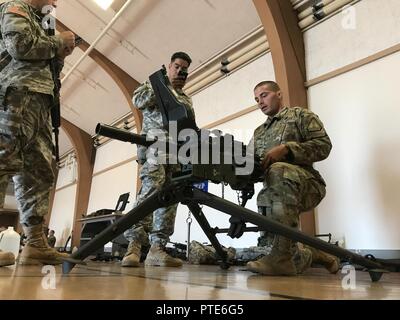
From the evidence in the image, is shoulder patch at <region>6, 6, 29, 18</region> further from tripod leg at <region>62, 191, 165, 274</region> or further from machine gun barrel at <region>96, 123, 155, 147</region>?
tripod leg at <region>62, 191, 165, 274</region>

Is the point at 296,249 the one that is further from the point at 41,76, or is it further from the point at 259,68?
the point at 259,68

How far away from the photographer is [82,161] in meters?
7.61

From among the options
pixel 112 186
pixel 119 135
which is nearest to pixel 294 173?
pixel 119 135

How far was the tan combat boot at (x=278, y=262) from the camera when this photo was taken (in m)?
1.22

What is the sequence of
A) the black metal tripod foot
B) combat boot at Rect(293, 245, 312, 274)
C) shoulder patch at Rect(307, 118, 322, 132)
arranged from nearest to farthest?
the black metal tripod foot, combat boot at Rect(293, 245, 312, 274), shoulder patch at Rect(307, 118, 322, 132)

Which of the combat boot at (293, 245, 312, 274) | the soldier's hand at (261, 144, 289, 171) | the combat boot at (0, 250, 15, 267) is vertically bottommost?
the combat boot at (0, 250, 15, 267)

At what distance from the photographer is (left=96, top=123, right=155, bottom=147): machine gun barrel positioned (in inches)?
37.9

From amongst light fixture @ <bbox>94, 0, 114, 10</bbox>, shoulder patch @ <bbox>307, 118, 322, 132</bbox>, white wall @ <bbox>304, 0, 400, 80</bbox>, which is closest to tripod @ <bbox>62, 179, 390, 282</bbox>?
shoulder patch @ <bbox>307, 118, 322, 132</bbox>

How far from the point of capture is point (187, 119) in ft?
3.44

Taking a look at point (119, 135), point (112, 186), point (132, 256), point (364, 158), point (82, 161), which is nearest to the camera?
point (119, 135)

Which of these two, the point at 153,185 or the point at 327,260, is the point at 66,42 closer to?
the point at 153,185

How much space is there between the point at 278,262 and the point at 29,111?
3.70ft

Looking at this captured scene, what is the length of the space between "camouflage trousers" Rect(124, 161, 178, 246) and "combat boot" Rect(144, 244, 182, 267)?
4cm
